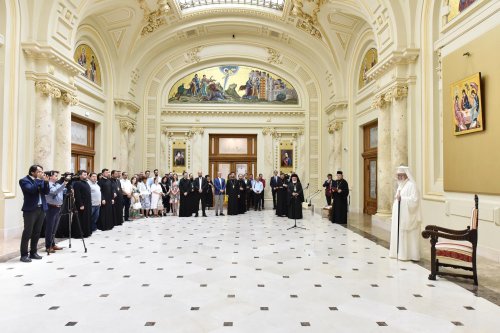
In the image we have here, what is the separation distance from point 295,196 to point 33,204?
24.1 ft

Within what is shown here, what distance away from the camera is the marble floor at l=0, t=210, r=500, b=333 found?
3824mm

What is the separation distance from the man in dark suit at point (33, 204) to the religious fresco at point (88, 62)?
7774 mm

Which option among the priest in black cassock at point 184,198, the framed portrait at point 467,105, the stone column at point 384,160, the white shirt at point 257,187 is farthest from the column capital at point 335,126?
the framed portrait at point 467,105

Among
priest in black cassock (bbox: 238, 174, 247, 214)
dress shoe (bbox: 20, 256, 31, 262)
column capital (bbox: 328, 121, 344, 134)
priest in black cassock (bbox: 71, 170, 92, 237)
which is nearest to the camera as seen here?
dress shoe (bbox: 20, 256, 31, 262)

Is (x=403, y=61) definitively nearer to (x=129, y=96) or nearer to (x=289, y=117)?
(x=289, y=117)

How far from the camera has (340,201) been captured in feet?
37.4

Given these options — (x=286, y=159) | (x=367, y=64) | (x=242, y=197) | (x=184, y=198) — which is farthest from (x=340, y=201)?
(x=286, y=159)

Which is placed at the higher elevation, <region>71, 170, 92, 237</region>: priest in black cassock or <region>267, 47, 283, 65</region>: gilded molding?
<region>267, 47, 283, 65</region>: gilded molding

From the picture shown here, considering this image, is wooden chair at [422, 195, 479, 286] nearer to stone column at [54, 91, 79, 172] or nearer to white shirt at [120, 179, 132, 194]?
white shirt at [120, 179, 132, 194]

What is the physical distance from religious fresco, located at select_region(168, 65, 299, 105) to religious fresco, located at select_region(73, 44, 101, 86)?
13.6 ft

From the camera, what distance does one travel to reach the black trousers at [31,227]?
6273mm

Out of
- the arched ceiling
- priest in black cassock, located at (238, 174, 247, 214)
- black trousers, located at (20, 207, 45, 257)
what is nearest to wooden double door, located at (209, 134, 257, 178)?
priest in black cassock, located at (238, 174, 247, 214)

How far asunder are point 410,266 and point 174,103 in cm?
1436

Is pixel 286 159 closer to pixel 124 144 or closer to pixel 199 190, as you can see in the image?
pixel 199 190
